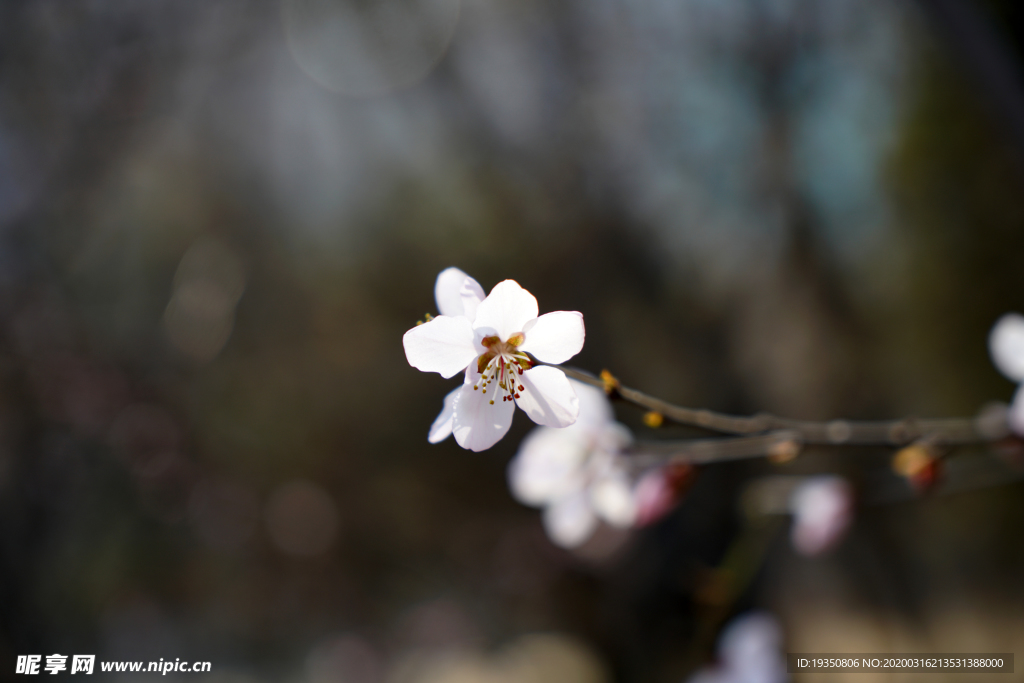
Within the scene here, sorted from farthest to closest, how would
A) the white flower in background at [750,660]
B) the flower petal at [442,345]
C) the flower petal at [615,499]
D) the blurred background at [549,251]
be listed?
the blurred background at [549,251]
the white flower in background at [750,660]
the flower petal at [615,499]
the flower petal at [442,345]

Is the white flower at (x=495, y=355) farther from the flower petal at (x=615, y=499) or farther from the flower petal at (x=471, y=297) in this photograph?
the flower petal at (x=615, y=499)

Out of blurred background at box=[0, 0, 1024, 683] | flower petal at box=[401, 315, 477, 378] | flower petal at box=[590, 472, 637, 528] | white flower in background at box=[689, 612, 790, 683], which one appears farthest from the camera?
blurred background at box=[0, 0, 1024, 683]

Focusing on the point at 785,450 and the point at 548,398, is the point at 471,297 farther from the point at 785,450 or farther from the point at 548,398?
the point at 785,450

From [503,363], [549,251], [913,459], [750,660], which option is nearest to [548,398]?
[503,363]

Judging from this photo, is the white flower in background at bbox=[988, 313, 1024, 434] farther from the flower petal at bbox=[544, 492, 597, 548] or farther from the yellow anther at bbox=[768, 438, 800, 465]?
the flower petal at bbox=[544, 492, 597, 548]

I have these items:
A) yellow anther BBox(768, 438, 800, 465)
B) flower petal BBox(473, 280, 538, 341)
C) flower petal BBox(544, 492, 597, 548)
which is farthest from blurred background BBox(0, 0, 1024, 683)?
flower petal BBox(473, 280, 538, 341)

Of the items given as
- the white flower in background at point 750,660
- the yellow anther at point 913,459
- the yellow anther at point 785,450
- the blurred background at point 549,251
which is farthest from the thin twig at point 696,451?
the blurred background at point 549,251

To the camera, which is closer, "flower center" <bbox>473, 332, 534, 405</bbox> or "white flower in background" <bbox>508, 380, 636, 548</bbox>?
"flower center" <bbox>473, 332, 534, 405</bbox>
